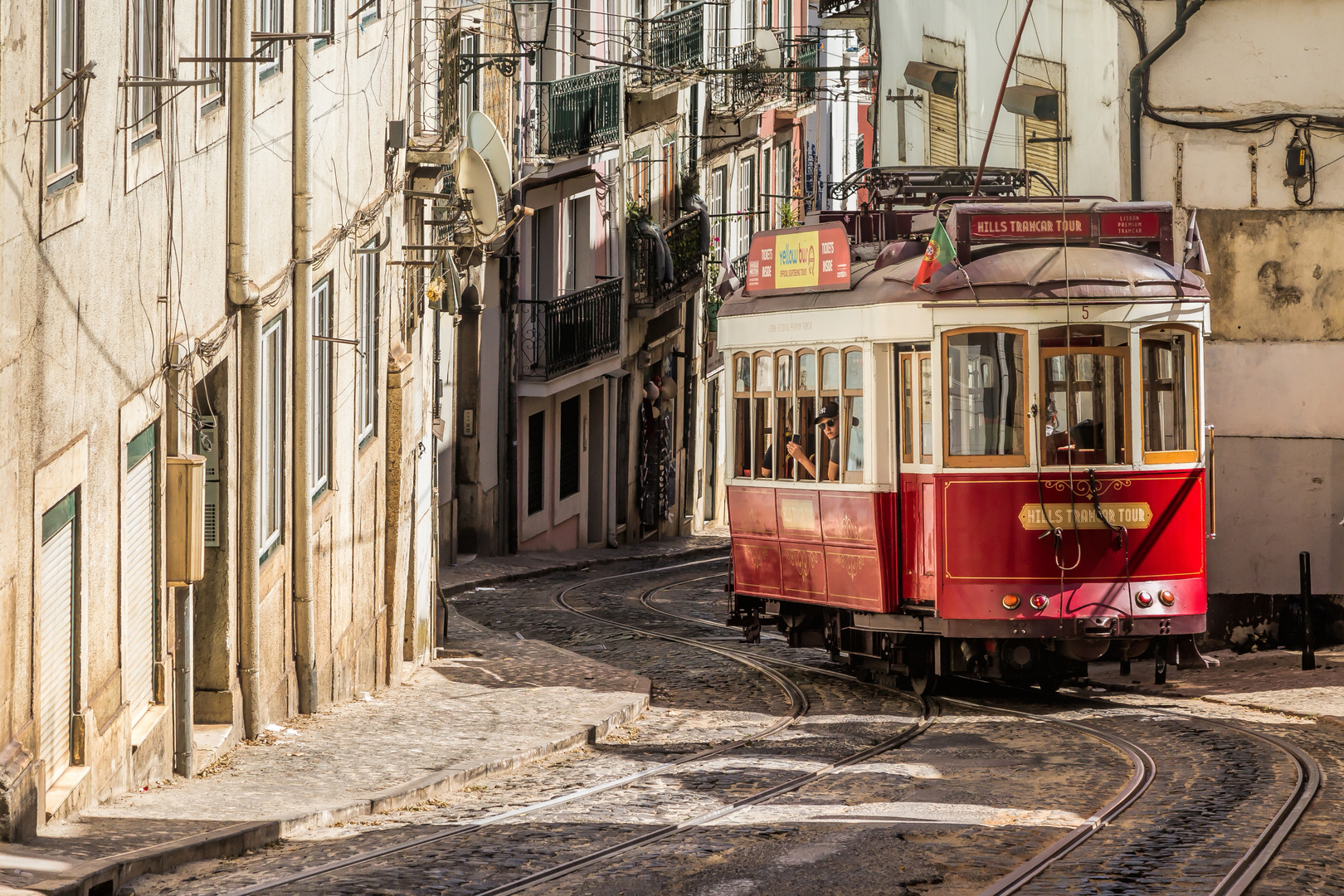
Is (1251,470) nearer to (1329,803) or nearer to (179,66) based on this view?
(1329,803)

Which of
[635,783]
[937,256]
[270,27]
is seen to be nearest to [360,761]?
[635,783]

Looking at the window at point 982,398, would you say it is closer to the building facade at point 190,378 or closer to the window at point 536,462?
the building facade at point 190,378

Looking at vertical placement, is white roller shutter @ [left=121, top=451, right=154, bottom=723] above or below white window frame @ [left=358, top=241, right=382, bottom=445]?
below

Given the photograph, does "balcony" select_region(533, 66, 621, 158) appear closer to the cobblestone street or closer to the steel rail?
the steel rail

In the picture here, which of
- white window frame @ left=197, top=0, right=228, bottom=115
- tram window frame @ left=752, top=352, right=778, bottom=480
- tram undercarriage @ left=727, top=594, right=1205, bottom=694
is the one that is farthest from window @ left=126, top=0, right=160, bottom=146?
tram undercarriage @ left=727, top=594, right=1205, bottom=694

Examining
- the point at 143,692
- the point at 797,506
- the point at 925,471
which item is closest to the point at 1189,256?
the point at 925,471

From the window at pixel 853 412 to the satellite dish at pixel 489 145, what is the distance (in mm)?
4062

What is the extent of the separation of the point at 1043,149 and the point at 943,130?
4.48 m

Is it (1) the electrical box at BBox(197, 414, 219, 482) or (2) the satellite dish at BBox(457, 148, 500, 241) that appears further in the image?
(2) the satellite dish at BBox(457, 148, 500, 241)

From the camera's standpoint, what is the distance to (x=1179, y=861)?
8297mm

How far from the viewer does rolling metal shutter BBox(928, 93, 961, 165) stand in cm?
2562

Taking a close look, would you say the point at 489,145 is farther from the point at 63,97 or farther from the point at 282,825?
the point at 282,825

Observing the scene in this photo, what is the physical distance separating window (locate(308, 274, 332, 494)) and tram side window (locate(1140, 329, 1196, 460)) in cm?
570

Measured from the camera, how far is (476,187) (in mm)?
16016
